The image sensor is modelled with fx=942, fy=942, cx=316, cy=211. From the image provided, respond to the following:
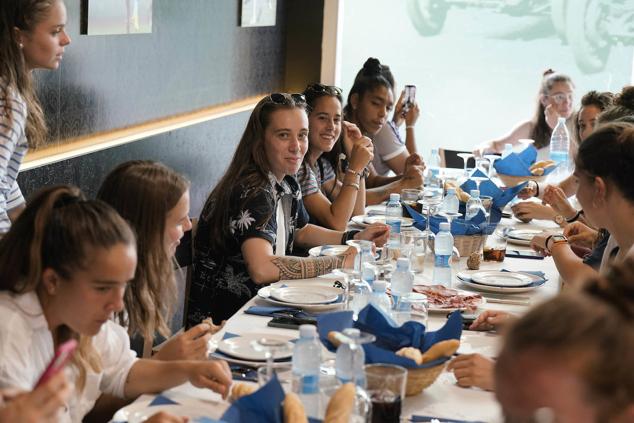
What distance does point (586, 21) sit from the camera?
295 inches

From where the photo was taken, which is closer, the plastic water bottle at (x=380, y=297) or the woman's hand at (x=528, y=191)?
the plastic water bottle at (x=380, y=297)

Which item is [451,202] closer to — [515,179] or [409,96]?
[515,179]

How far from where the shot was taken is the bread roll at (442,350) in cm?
194

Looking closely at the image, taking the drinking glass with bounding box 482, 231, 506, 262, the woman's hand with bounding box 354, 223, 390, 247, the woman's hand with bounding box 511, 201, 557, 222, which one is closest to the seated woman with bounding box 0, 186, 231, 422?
the woman's hand with bounding box 354, 223, 390, 247

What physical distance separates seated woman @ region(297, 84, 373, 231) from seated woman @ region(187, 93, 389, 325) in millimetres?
530

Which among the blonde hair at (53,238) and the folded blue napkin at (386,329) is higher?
the blonde hair at (53,238)

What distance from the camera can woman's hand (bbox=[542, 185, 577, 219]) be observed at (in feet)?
13.0

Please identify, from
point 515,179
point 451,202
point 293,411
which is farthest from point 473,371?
point 515,179

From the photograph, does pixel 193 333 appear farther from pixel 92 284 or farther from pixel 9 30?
pixel 9 30

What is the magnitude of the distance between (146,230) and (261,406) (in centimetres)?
79

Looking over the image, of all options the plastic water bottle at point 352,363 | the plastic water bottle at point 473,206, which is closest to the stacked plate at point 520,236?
the plastic water bottle at point 473,206

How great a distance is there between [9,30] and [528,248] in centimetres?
209

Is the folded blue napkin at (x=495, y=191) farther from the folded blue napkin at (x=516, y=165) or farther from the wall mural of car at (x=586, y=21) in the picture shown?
the wall mural of car at (x=586, y=21)

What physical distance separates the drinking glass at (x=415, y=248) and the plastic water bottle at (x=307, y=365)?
4.52ft
